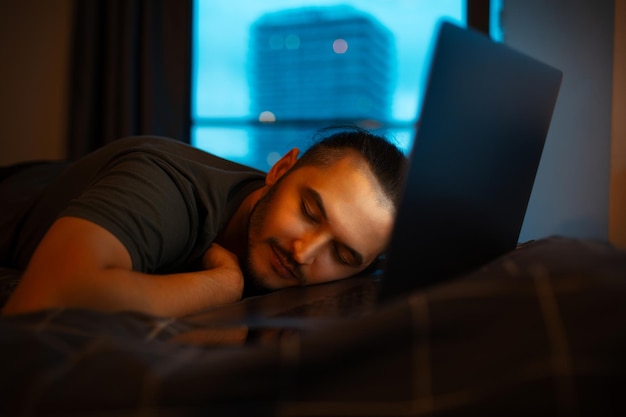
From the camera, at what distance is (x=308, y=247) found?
1.18 meters

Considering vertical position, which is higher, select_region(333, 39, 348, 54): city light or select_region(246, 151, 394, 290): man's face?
select_region(333, 39, 348, 54): city light

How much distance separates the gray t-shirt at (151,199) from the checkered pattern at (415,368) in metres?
0.51

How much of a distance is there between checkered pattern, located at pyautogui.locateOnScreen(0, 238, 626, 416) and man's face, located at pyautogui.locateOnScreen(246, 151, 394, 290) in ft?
2.32

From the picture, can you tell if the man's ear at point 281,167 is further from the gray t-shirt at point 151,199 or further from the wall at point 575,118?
the wall at point 575,118

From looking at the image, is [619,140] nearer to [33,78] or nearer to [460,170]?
[460,170]

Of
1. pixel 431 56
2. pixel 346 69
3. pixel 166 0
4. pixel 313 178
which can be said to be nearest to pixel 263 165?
pixel 346 69

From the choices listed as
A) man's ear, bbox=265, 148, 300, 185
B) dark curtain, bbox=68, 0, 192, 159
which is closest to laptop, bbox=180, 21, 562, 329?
man's ear, bbox=265, 148, 300, 185

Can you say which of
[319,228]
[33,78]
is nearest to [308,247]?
[319,228]

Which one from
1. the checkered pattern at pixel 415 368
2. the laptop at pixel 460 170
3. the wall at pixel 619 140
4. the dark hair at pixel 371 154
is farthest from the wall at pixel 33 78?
the checkered pattern at pixel 415 368

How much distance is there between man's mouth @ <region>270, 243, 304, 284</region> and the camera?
1236mm

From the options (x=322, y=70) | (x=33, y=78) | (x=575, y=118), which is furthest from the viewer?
(x=322, y=70)

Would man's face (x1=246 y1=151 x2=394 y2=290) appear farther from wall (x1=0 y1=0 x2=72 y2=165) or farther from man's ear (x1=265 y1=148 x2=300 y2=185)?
wall (x1=0 y1=0 x2=72 y2=165)

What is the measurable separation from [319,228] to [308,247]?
0.16ft

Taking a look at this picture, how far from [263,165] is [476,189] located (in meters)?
3.10
